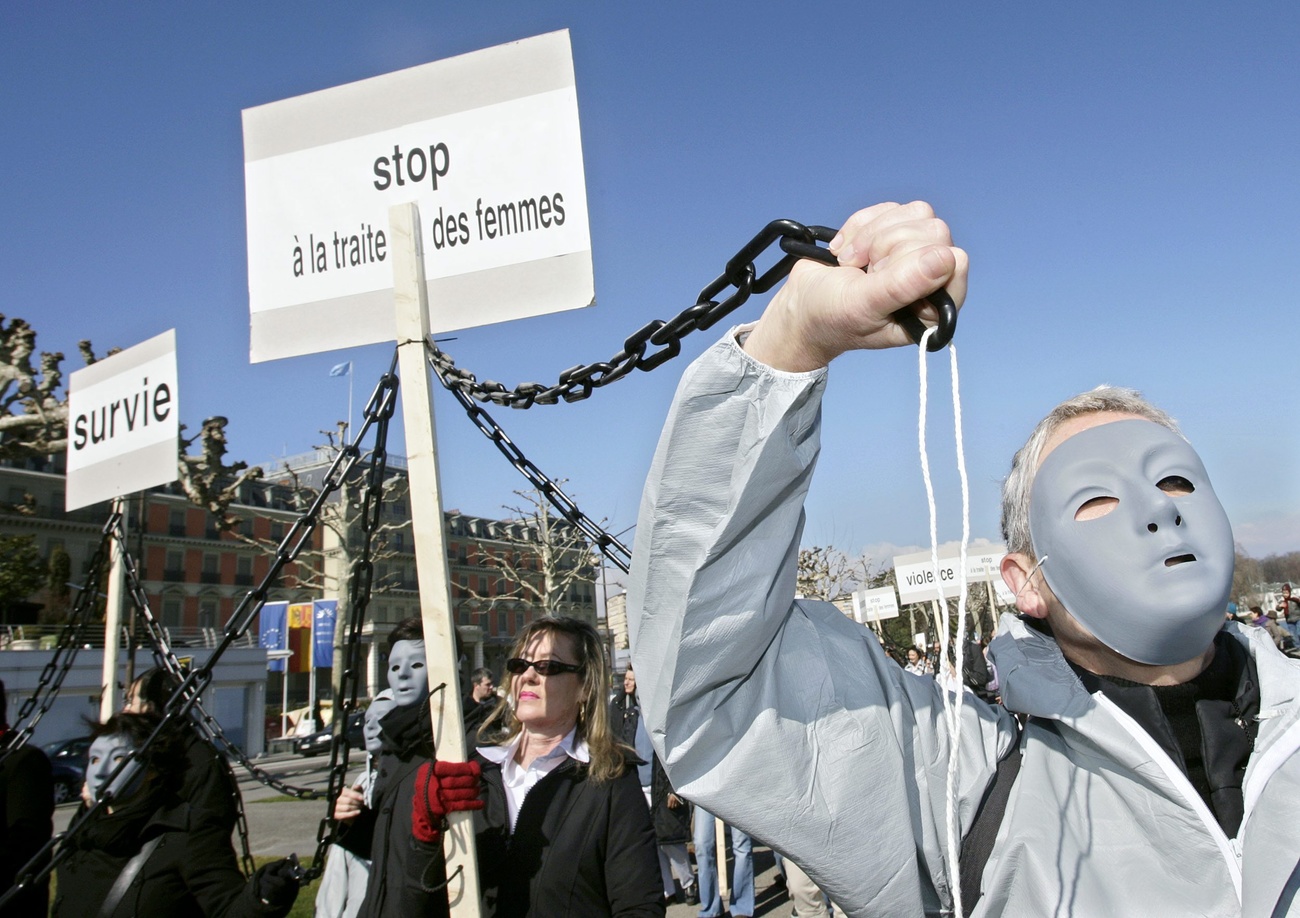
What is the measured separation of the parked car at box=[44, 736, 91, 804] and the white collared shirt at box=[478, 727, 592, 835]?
16.1 m

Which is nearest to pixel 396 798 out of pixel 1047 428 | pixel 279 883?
pixel 279 883

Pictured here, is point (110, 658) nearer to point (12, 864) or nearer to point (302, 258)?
point (12, 864)

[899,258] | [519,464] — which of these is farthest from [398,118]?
[899,258]

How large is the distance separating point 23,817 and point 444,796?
89.9 inches

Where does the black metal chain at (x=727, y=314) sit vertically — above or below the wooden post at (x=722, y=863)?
above

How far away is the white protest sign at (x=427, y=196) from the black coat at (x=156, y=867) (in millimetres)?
1631

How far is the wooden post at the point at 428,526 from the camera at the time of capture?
7.53 feet

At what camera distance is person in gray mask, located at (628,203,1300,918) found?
121cm

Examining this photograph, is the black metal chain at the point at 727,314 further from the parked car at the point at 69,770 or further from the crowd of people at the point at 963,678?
the parked car at the point at 69,770

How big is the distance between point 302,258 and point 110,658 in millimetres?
2983

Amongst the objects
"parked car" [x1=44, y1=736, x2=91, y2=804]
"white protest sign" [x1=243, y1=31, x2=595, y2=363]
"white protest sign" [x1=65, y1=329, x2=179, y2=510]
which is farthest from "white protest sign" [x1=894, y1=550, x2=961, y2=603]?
"parked car" [x1=44, y1=736, x2=91, y2=804]

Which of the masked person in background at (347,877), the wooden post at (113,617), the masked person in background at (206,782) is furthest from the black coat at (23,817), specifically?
the masked person in background at (347,877)

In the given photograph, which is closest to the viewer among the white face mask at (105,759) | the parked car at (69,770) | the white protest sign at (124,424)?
the white face mask at (105,759)

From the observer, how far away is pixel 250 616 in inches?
106
